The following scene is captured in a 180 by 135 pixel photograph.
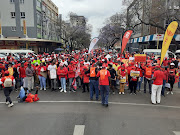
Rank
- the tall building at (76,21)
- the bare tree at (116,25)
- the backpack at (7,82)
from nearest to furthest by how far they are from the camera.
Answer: the backpack at (7,82)
the bare tree at (116,25)
the tall building at (76,21)

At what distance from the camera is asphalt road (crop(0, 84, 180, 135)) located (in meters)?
4.46

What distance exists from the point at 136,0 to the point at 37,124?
24.9m

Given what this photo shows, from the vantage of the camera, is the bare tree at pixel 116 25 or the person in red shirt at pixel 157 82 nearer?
the person in red shirt at pixel 157 82

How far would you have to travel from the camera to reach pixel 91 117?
525 centimetres

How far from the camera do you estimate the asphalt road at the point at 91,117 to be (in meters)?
4.46

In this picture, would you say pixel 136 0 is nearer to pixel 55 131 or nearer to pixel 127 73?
pixel 127 73

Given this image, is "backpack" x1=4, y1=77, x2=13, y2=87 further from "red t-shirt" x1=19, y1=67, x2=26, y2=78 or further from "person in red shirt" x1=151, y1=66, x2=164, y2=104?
"person in red shirt" x1=151, y1=66, x2=164, y2=104

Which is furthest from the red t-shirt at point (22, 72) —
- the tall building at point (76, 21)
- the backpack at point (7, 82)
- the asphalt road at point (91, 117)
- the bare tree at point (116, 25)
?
the tall building at point (76, 21)

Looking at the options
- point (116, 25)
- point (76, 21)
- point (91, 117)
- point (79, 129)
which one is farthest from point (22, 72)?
point (76, 21)

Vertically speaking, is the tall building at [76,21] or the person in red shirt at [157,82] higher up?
the tall building at [76,21]

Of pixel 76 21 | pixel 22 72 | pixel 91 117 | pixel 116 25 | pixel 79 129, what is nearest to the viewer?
pixel 79 129

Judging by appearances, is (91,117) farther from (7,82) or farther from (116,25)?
(116,25)

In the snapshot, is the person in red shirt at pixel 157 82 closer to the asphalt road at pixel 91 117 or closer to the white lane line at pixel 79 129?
the asphalt road at pixel 91 117

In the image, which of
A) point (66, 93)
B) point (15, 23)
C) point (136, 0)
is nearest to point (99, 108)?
point (66, 93)
